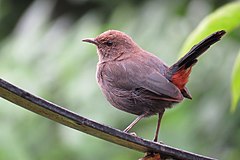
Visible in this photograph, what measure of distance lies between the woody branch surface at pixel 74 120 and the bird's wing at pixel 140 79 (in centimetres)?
96

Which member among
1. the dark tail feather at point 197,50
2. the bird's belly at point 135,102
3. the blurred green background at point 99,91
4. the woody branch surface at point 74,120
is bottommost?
the woody branch surface at point 74,120

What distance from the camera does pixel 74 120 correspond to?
139 centimetres

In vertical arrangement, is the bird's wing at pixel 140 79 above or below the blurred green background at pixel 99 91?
below

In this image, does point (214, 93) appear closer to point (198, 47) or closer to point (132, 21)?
point (132, 21)

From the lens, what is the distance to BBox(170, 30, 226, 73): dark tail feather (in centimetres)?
A: 220

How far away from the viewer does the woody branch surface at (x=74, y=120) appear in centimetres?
133

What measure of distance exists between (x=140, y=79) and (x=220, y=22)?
0.64 m

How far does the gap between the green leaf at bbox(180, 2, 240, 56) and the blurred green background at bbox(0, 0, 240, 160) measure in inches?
44.3

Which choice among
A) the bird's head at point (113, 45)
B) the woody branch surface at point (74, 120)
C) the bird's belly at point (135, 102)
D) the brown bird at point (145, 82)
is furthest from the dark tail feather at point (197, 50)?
the woody branch surface at point (74, 120)

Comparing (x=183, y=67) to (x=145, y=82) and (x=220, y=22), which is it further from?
(x=220, y=22)

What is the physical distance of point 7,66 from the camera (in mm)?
3598

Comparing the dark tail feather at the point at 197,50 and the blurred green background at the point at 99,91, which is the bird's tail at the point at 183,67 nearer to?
the dark tail feather at the point at 197,50

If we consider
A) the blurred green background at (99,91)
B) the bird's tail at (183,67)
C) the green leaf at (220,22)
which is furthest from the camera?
the blurred green background at (99,91)

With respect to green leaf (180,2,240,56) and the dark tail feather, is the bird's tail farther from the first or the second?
green leaf (180,2,240,56)
